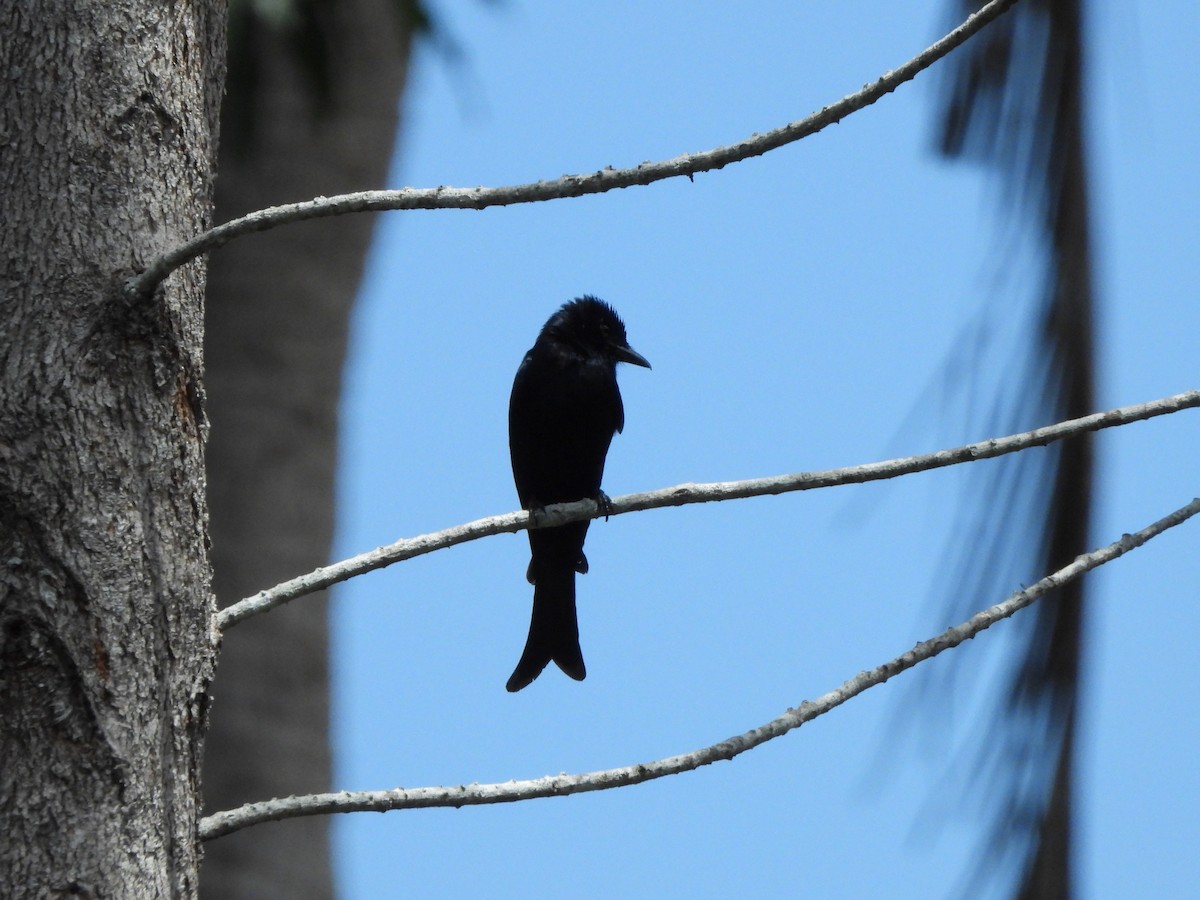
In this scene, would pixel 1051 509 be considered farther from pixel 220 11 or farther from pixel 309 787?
pixel 309 787

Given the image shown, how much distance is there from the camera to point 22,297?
2.05m

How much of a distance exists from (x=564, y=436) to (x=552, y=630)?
675 millimetres

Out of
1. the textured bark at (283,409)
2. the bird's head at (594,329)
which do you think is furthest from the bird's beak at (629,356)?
the textured bark at (283,409)

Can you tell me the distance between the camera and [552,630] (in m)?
4.88

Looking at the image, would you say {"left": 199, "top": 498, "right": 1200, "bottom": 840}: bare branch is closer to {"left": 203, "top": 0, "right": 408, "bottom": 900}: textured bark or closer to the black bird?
the black bird

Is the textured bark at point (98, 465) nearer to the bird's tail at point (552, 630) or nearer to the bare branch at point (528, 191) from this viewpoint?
the bare branch at point (528, 191)

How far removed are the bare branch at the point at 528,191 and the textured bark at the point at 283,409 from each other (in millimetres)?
5216

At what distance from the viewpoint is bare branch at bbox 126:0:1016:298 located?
203cm

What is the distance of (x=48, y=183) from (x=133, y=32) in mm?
296

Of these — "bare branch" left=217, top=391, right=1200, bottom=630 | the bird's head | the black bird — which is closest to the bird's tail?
the black bird

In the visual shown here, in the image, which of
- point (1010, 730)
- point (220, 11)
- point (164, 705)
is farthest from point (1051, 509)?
point (220, 11)

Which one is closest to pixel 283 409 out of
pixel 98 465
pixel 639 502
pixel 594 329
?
pixel 594 329

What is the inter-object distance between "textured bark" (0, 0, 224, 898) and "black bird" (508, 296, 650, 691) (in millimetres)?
2790

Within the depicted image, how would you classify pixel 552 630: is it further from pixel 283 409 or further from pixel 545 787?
pixel 283 409
